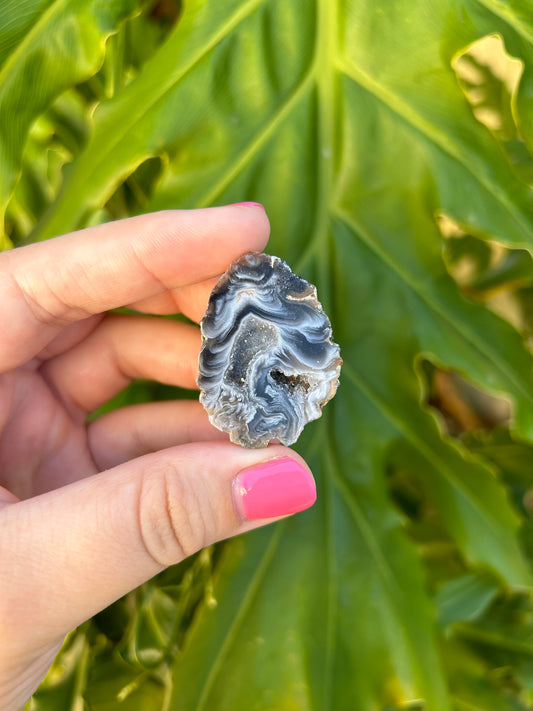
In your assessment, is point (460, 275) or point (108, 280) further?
point (460, 275)

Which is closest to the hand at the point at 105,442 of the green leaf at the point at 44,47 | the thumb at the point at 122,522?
the thumb at the point at 122,522

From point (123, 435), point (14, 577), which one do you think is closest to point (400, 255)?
point (123, 435)

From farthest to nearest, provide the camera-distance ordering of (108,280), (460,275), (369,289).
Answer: (460,275), (369,289), (108,280)

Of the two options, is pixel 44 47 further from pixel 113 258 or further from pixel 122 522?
pixel 122 522

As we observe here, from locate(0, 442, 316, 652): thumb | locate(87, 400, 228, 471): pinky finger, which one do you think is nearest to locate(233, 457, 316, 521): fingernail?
locate(0, 442, 316, 652): thumb

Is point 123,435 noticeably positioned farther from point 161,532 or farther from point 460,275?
point 460,275

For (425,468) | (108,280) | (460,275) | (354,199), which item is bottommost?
(460,275)

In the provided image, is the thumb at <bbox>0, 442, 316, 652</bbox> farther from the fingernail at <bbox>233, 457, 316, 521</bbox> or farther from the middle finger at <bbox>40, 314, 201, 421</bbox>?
the middle finger at <bbox>40, 314, 201, 421</bbox>
